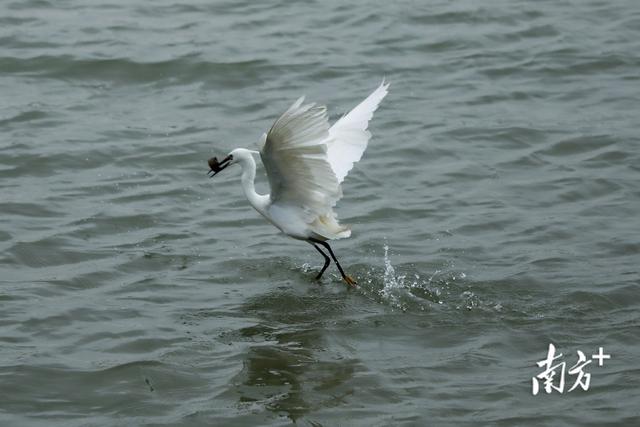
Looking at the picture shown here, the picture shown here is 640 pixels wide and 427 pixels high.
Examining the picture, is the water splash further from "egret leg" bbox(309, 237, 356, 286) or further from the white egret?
the white egret

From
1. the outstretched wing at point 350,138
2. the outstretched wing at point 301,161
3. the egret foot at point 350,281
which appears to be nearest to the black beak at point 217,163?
the outstretched wing at point 301,161

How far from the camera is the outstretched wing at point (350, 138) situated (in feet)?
29.2

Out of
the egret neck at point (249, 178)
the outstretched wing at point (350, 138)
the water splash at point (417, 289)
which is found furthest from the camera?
the outstretched wing at point (350, 138)

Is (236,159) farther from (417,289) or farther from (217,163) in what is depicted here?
(417,289)

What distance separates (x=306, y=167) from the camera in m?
7.94

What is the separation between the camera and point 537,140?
11.0 m

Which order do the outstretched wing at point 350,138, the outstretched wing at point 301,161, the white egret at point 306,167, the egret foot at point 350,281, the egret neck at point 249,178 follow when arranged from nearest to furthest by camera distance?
the outstretched wing at point 301,161
the white egret at point 306,167
the egret foot at point 350,281
the egret neck at point 249,178
the outstretched wing at point 350,138

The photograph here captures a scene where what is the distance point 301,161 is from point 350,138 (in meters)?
1.27

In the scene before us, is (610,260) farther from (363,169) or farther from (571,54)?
(571,54)

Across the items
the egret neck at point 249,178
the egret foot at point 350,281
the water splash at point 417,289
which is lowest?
the egret foot at point 350,281

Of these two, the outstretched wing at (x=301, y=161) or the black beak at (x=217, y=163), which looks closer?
the outstretched wing at (x=301, y=161)

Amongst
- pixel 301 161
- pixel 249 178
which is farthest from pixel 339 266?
pixel 301 161

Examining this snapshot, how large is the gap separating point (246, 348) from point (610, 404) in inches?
85.3

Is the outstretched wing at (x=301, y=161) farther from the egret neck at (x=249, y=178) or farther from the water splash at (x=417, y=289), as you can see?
the water splash at (x=417, y=289)
